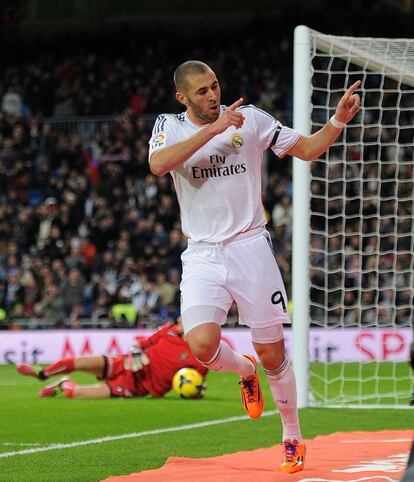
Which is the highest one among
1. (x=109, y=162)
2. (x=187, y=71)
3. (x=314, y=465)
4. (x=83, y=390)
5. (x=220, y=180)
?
(x=187, y=71)

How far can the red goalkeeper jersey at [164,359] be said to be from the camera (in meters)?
12.2

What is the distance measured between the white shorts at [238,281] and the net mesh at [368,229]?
4433mm

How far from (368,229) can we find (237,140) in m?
13.9

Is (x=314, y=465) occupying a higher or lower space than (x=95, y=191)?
lower

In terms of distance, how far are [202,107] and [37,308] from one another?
15.4m

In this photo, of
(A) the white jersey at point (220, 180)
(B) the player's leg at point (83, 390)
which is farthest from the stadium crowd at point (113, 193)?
(A) the white jersey at point (220, 180)

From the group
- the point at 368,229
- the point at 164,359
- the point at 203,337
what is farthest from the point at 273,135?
the point at 368,229

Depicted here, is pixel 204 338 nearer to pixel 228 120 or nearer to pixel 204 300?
pixel 204 300

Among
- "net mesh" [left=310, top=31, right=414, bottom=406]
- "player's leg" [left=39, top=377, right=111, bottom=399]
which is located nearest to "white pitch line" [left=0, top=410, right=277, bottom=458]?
"net mesh" [left=310, top=31, right=414, bottom=406]

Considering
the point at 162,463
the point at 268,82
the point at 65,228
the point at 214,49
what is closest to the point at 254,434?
the point at 162,463

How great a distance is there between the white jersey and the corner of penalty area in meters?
1.35

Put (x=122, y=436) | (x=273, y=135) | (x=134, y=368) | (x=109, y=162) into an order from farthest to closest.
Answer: (x=109, y=162)
(x=134, y=368)
(x=122, y=436)
(x=273, y=135)

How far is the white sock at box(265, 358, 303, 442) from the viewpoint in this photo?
691 centimetres

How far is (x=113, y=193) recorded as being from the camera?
24.1m
